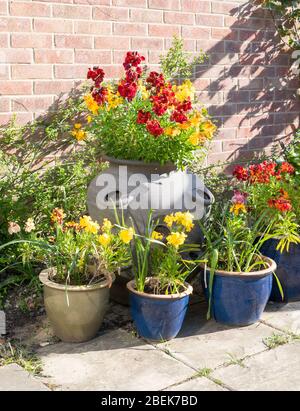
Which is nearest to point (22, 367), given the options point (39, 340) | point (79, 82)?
point (39, 340)

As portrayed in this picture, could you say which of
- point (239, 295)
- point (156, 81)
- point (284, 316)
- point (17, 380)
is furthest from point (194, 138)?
point (17, 380)

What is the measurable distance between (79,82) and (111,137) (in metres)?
0.76

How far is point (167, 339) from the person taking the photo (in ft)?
10.1

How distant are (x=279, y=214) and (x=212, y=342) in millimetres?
851

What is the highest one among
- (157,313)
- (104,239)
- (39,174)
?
(39,174)

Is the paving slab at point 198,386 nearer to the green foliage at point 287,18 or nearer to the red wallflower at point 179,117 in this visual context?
the red wallflower at point 179,117

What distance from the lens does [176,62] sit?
4379 mm

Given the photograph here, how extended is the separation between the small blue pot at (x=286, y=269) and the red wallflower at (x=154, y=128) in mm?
973

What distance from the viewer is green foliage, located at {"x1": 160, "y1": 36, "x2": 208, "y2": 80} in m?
4.35

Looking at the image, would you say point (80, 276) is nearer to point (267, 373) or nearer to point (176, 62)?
point (267, 373)

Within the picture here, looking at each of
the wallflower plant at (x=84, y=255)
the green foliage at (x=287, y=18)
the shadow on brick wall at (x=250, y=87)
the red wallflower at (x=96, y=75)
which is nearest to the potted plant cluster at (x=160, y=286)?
the wallflower plant at (x=84, y=255)

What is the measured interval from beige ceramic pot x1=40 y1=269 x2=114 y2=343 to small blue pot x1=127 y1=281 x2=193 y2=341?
0.55 ft
